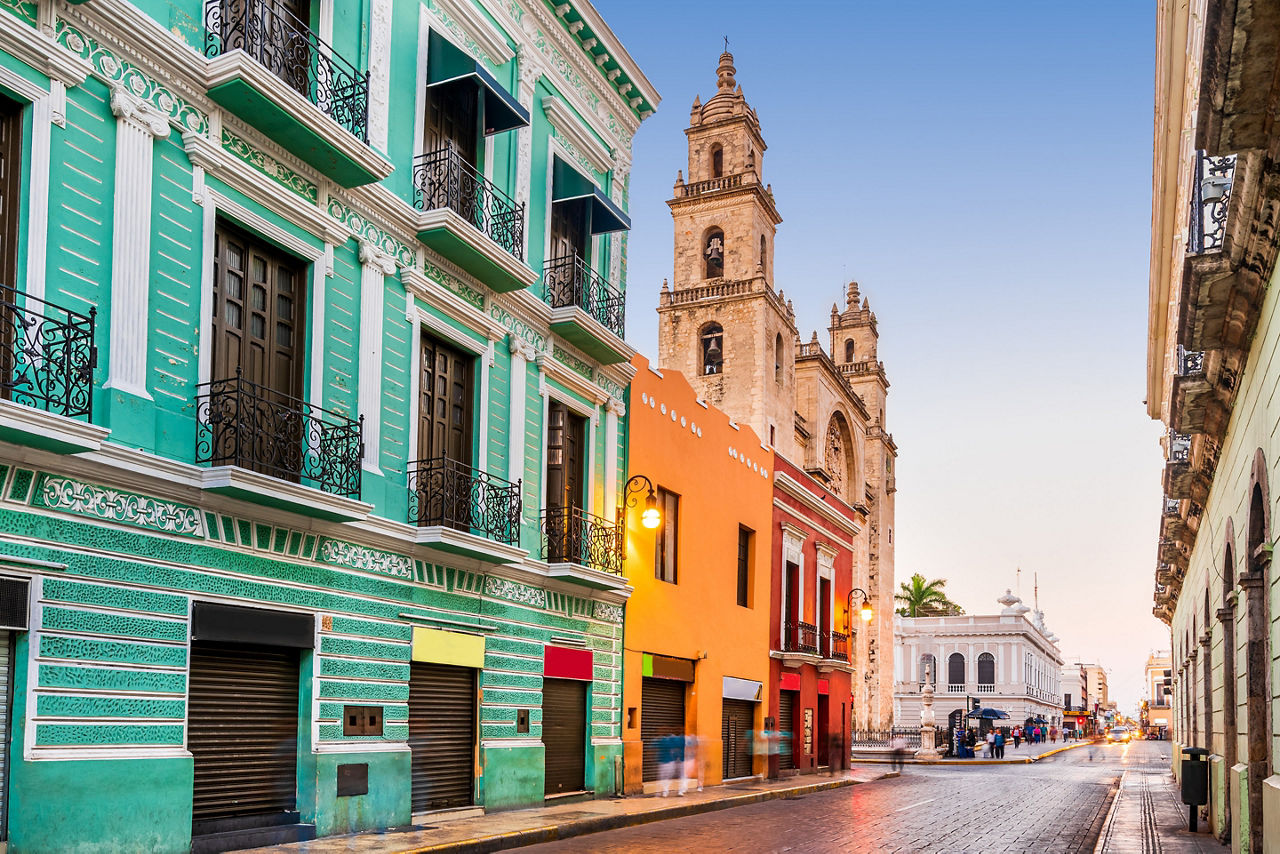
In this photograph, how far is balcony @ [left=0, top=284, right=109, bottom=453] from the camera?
29.1 ft

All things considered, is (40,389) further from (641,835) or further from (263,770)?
(641,835)

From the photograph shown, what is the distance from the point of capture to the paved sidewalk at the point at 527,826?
1204 centimetres

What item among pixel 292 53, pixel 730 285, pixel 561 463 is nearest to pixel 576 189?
pixel 561 463

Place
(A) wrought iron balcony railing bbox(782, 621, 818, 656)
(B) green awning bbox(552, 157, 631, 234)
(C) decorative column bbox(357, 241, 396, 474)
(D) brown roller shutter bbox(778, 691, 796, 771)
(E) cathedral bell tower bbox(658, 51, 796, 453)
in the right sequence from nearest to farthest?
1. (C) decorative column bbox(357, 241, 396, 474)
2. (B) green awning bbox(552, 157, 631, 234)
3. (D) brown roller shutter bbox(778, 691, 796, 771)
4. (A) wrought iron balcony railing bbox(782, 621, 818, 656)
5. (E) cathedral bell tower bbox(658, 51, 796, 453)

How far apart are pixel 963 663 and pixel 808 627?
60450 mm

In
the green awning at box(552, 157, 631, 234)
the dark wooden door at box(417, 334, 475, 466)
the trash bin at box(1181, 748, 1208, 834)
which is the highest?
the green awning at box(552, 157, 631, 234)

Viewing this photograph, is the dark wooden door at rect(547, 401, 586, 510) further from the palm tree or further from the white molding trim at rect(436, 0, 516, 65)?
the palm tree

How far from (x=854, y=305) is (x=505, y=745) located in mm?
63659

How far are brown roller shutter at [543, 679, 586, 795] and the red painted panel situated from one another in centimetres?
20

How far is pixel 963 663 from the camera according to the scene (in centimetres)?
8675

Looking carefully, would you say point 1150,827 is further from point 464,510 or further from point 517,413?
point 464,510

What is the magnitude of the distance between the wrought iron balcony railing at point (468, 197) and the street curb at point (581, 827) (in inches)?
285

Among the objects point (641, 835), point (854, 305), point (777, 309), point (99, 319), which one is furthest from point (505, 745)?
point (854, 305)

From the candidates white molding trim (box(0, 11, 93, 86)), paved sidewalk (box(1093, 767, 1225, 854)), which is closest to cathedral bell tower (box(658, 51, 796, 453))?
paved sidewalk (box(1093, 767, 1225, 854))
